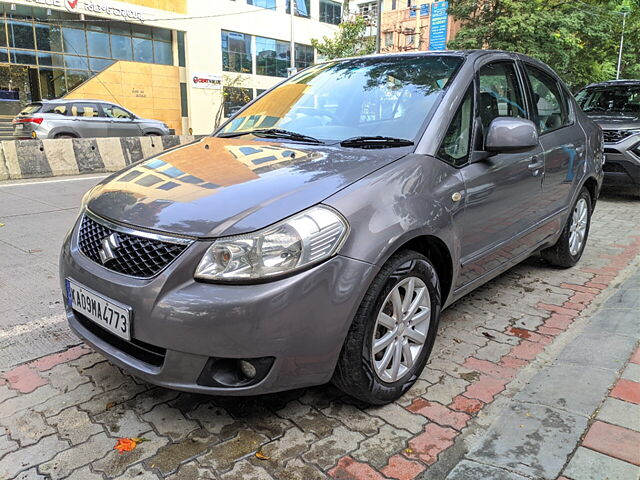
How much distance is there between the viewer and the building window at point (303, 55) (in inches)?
1535

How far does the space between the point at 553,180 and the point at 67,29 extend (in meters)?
29.3

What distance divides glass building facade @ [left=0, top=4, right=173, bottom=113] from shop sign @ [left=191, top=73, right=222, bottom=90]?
348 centimetres

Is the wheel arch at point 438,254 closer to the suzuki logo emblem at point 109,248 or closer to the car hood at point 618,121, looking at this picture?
the suzuki logo emblem at point 109,248

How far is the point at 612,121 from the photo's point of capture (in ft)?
26.8

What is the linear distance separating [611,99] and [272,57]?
3124cm

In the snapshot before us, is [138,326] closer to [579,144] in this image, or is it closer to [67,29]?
[579,144]

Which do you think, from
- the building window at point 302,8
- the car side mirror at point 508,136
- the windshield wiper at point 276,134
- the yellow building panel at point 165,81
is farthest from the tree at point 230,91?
the car side mirror at point 508,136

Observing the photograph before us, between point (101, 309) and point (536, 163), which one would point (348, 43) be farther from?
point (101, 309)

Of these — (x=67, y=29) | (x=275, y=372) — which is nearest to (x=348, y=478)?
(x=275, y=372)

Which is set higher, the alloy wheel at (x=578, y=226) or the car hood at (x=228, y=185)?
the car hood at (x=228, y=185)

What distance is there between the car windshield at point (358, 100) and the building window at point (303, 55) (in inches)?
1458

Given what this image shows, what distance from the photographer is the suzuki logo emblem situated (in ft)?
7.34

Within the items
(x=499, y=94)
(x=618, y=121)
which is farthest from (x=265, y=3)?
(x=499, y=94)

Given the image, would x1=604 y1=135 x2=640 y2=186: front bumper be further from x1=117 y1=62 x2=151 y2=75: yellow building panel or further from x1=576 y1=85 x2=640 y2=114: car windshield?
x1=117 y1=62 x2=151 y2=75: yellow building panel
